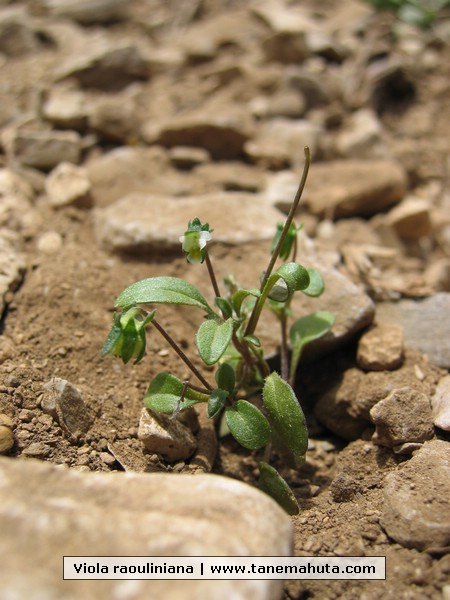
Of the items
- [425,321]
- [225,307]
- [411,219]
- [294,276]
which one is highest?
[294,276]

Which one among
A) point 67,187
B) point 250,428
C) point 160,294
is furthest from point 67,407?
point 67,187

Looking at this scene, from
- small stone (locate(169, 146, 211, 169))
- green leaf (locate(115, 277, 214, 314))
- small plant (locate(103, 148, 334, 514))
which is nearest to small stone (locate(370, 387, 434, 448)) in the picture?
small plant (locate(103, 148, 334, 514))

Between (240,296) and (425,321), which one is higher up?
(240,296)

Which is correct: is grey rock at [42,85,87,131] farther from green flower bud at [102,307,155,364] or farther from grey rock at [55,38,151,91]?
green flower bud at [102,307,155,364]

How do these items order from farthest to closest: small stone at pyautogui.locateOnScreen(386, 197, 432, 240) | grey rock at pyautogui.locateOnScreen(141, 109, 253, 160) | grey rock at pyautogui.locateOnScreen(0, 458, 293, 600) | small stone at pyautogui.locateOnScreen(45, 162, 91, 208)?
grey rock at pyautogui.locateOnScreen(141, 109, 253, 160)
small stone at pyautogui.locateOnScreen(386, 197, 432, 240)
small stone at pyautogui.locateOnScreen(45, 162, 91, 208)
grey rock at pyautogui.locateOnScreen(0, 458, 293, 600)

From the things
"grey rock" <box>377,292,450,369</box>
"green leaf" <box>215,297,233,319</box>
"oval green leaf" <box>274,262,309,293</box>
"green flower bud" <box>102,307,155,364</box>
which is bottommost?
"grey rock" <box>377,292,450,369</box>

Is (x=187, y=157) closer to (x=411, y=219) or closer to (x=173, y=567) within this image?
(x=411, y=219)
